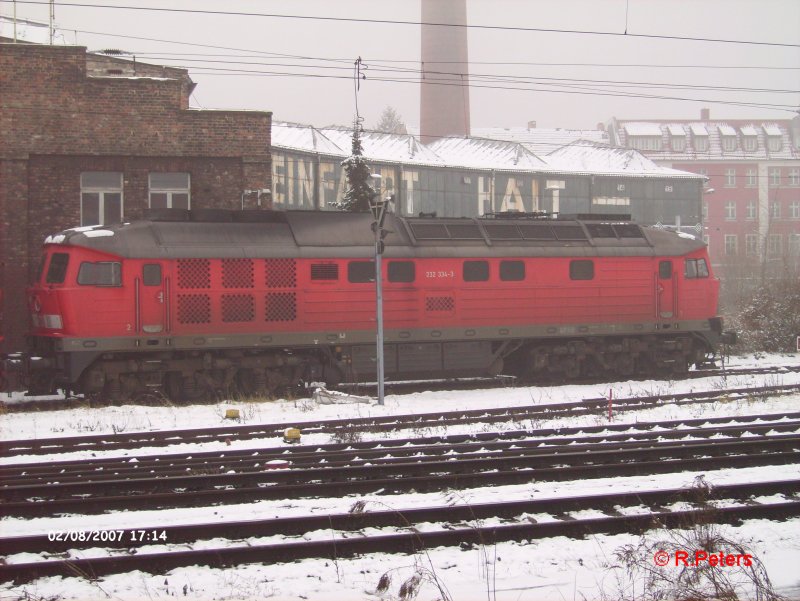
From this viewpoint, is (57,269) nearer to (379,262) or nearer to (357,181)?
(379,262)

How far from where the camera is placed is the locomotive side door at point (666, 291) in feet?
71.5

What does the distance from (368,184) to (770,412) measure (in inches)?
827

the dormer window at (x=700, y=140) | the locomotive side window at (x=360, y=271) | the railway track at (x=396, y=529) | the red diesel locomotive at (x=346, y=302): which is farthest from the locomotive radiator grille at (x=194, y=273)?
the dormer window at (x=700, y=140)

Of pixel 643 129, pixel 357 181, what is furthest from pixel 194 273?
pixel 643 129

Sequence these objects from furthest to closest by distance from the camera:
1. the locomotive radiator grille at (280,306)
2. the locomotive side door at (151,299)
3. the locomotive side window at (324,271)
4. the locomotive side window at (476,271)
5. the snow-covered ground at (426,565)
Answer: the locomotive side window at (476,271)
the locomotive side window at (324,271)
the locomotive radiator grille at (280,306)
the locomotive side door at (151,299)
the snow-covered ground at (426,565)

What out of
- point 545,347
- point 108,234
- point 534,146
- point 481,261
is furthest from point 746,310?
point 534,146

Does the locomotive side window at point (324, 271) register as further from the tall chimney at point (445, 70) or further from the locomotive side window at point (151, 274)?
the tall chimney at point (445, 70)

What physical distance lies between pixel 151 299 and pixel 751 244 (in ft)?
239

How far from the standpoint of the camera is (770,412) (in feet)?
51.5

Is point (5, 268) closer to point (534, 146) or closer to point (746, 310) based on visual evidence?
point (746, 310)

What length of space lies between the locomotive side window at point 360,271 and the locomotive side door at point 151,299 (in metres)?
4.06

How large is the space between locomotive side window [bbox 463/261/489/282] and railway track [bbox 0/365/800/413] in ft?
8.73

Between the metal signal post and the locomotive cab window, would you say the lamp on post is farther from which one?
the locomotive cab window

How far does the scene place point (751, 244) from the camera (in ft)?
260
